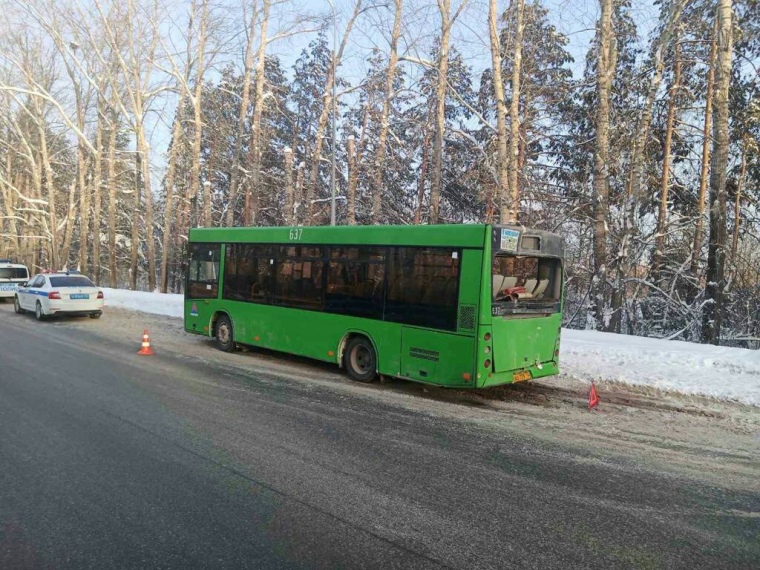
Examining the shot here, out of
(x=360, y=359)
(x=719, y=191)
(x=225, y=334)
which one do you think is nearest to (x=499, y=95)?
(x=719, y=191)

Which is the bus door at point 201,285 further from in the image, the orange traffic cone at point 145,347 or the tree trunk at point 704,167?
the tree trunk at point 704,167

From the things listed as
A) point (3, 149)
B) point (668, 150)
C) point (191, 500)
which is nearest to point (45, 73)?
point (3, 149)

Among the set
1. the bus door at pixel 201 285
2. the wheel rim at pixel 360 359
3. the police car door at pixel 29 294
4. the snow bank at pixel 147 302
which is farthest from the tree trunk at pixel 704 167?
the police car door at pixel 29 294

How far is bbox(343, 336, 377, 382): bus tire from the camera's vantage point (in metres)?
8.76

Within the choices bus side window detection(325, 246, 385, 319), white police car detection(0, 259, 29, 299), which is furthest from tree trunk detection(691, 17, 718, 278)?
white police car detection(0, 259, 29, 299)

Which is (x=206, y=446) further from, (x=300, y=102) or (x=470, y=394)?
(x=300, y=102)

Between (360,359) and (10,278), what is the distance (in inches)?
830

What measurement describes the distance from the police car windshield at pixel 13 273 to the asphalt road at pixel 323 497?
19.7 metres

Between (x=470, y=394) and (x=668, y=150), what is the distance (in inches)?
669

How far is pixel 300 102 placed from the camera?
119ft

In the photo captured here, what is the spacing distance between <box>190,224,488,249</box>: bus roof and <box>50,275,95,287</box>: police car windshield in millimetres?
8321

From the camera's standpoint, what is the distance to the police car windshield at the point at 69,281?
1720 centimetres

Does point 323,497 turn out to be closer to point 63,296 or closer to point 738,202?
point 63,296

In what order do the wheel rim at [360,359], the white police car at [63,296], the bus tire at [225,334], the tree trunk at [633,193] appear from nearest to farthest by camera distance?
1. the wheel rim at [360,359]
2. the bus tire at [225,334]
3. the tree trunk at [633,193]
4. the white police car at [63,296]
